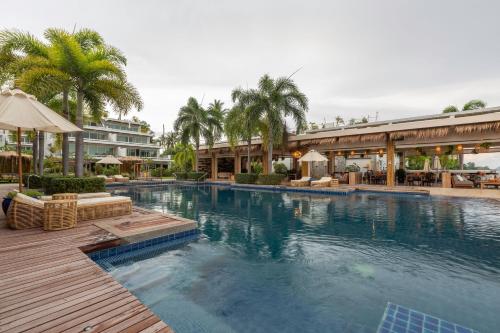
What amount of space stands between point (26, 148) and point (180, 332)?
172 feet

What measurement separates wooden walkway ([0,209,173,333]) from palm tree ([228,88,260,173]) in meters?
15.0

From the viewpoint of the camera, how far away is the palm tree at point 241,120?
1803 cm

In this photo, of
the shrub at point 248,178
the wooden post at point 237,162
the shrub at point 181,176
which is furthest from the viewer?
the wooden post at point 237,162

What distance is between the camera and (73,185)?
10.1 m

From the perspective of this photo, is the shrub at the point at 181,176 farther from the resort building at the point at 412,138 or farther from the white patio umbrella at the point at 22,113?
the white patio umbrella at the point at 22,113

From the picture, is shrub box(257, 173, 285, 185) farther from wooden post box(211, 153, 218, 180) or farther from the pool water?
wooden post box(211, 153, 218, 180)

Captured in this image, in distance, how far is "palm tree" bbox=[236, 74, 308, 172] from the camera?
17.7m

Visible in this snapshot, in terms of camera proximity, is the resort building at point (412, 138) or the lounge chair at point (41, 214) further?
the resort building at point (412, 138)

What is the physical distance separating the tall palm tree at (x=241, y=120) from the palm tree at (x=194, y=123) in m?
4.75

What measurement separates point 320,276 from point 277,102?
15307mm

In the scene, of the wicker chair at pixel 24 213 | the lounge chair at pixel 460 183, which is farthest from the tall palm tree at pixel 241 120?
the lounge chair at pixel 460 183

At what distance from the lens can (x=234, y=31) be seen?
50.3ft

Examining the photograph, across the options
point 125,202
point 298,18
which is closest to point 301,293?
point 125,202

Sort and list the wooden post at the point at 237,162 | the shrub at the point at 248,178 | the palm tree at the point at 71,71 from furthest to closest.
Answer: the wooden post at the point at 237,162, the shrub at the point at 248,178, the palm tree at the point at 71,71
